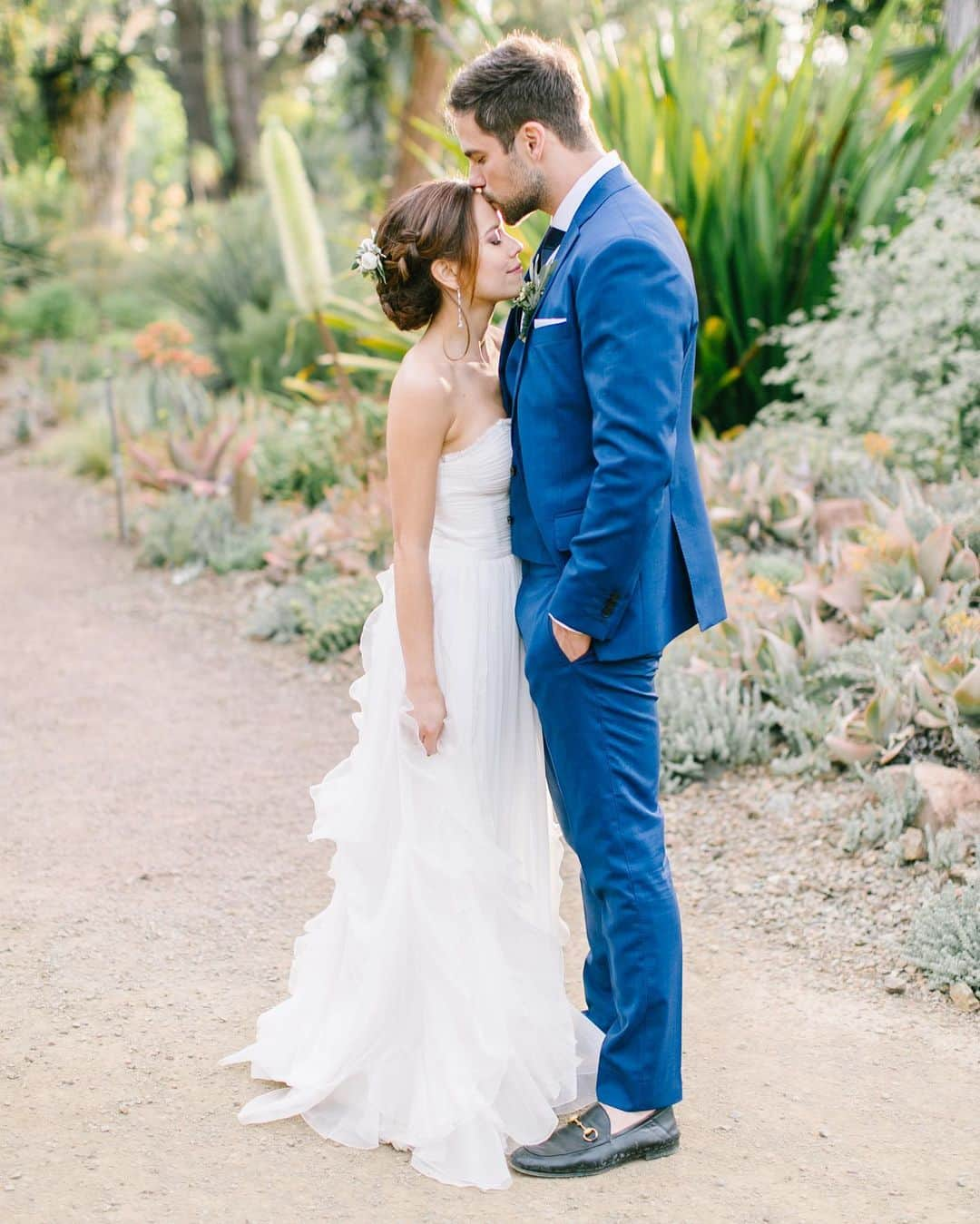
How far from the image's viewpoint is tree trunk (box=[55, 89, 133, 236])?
19906mm

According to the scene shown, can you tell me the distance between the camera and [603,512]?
7.75ft

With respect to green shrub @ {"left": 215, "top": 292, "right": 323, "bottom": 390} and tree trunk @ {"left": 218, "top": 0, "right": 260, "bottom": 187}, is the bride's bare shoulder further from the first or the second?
tree trunk @ {"left": 218, "top": 0, "right": 260, "bottom": 187}

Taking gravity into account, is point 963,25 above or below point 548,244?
above

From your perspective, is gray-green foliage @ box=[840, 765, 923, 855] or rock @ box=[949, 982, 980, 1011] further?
gray-green foliage @ box=[840, 765, 923, 855]

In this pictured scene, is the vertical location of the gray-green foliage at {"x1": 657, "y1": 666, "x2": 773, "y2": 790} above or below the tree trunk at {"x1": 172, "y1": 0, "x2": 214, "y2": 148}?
below

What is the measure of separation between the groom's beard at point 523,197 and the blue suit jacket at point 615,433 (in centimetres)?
13

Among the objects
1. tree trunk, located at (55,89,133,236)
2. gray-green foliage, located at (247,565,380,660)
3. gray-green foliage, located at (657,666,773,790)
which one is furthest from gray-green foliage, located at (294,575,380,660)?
tree trunk, located at (55,89,133,236)

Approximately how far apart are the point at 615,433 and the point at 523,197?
2.02ft

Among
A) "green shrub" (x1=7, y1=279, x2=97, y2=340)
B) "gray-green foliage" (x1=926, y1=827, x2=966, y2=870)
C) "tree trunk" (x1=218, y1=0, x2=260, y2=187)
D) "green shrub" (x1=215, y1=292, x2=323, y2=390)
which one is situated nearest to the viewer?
"gray-green foliage" (x1=926, y1=827, x2=966, y2=870)

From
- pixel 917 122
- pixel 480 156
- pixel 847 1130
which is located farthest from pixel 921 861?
pixel 917 122

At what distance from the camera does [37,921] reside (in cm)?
380

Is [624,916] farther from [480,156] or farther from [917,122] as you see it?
[917,122]

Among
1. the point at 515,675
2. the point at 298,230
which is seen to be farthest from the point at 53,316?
the point at 515,675

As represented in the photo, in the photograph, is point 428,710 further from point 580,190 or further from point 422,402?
point 580,190
